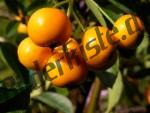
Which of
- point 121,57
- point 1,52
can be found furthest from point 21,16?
point 121,57

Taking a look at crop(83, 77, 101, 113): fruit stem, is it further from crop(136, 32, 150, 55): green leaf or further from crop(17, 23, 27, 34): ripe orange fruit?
crop(17, 23, 27, 34): ripe orange fruit

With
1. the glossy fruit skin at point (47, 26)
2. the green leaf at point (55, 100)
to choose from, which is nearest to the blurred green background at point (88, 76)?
the green leaf at point (55, 100)

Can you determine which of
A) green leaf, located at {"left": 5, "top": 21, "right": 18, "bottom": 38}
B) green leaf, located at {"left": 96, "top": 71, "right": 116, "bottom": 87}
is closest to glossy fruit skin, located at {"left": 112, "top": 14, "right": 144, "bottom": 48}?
green leaf, located at {"left": 96, "top": 71, "right": 116, "bottom": 87}

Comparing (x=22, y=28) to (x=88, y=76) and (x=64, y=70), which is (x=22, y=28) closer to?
(x=88, y=76)

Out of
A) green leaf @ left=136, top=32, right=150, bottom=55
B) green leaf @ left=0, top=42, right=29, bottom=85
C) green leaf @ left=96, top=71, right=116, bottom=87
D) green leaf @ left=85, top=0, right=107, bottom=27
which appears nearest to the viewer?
green leaf @ left=85, top=0, right=107, bottom=27

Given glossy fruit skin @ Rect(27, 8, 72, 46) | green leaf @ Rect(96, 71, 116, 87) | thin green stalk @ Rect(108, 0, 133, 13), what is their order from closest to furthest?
1. glossy fruit skin @ Rect(27, 8, 72, 46)
2. thin green stalk @ Rect(108, 0, 133, 13)
3. green leaf @ Rect(96, 71, 116, 87)

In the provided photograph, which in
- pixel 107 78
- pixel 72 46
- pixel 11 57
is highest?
pixel 72 46

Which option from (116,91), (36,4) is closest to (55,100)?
(116,91)
